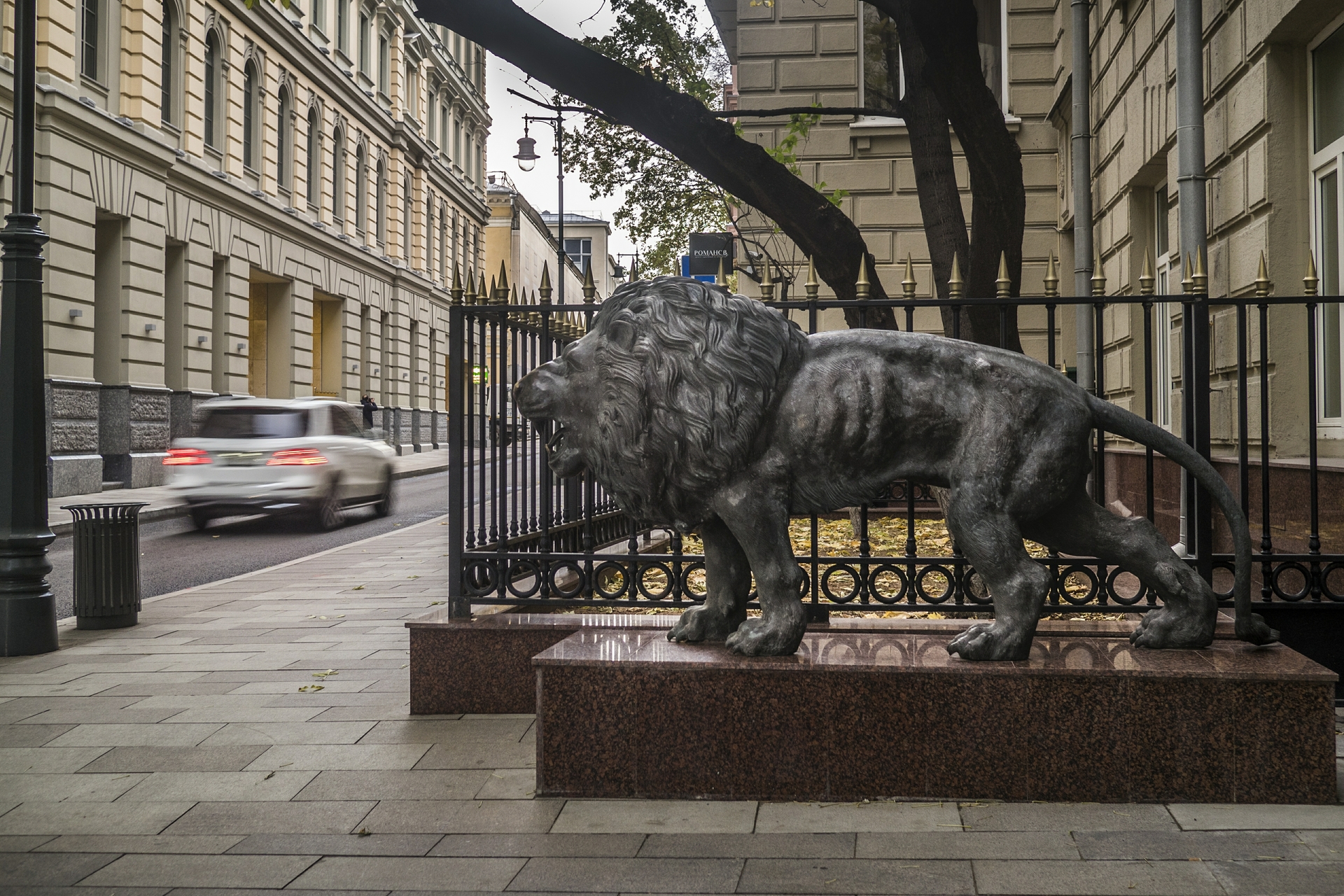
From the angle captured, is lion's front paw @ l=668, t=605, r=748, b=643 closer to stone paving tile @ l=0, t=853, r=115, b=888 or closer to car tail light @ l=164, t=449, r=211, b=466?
stone paving tile @ l=0, t=853, r=115, b=888

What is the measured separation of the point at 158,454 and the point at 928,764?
2101 cm

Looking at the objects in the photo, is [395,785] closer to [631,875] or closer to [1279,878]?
[631,875]

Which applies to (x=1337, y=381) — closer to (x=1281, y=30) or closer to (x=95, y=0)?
(x=1281, y=30)

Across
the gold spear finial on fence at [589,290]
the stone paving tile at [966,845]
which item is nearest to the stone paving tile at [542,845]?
the stone paving tile at [966,845]

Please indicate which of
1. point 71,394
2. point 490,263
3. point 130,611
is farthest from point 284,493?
point 490,263

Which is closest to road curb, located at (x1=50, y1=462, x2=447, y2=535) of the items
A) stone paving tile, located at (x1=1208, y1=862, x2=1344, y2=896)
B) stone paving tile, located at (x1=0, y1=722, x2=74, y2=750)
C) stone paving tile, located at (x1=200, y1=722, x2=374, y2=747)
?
stone paving tile, located at (x1=0, y1=722, x2=74, y2=750)

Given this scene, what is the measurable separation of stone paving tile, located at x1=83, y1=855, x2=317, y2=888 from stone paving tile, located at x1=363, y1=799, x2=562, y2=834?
387mm

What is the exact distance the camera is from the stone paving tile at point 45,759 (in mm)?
4754

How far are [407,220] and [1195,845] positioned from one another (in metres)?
42.0

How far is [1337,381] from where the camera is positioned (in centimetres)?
684

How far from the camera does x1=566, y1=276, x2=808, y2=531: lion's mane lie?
13.2 feet

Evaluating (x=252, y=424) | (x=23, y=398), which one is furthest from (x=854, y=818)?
(x=252, y=424)

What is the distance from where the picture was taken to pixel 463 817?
159 inches

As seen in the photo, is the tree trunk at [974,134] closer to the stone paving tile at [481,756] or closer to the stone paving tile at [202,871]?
the stone paving tile at [481,756]
